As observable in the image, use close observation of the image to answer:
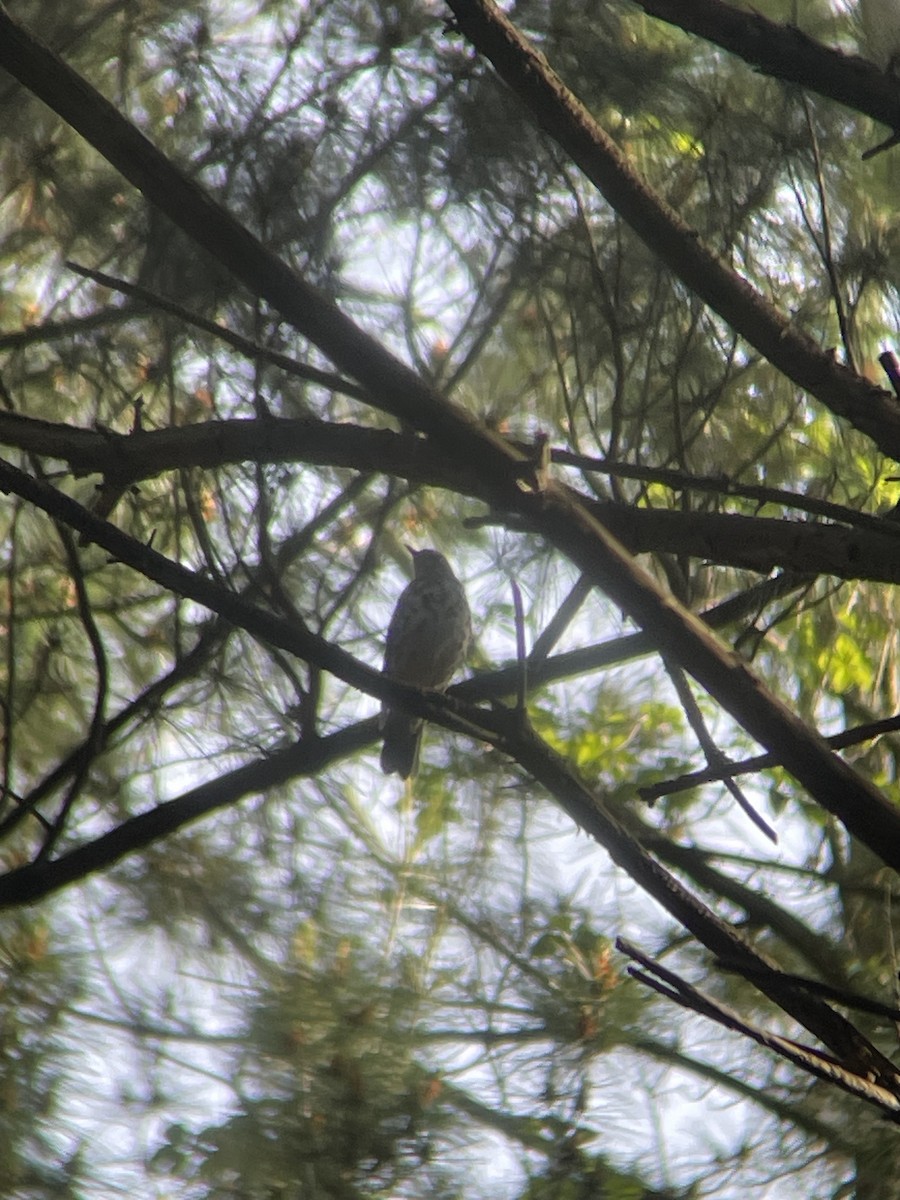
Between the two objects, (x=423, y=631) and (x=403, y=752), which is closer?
(x=403, y=752)

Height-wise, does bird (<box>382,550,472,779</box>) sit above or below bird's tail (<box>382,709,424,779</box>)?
above

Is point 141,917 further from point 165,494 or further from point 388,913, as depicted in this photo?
point 165,494

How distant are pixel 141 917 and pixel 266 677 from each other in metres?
0.66

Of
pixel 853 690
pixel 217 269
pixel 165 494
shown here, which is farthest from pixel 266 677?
pixel 853 690

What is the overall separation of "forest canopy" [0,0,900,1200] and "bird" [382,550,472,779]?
96 mm

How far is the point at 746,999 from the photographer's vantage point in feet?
9.10

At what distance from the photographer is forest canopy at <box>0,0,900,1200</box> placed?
248 centimetres

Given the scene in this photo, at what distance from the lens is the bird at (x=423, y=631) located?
3.11 m

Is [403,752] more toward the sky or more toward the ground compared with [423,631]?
more toward the ground

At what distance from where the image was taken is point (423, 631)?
133 inches

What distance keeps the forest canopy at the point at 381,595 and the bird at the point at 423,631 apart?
0.10 metres

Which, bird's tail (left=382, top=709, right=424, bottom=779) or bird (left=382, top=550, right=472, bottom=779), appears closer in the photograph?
bird's tail (left=382, top=709, right=424, bottom=779)

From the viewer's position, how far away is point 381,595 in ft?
10.7

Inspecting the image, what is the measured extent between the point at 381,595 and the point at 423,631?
199 mm
